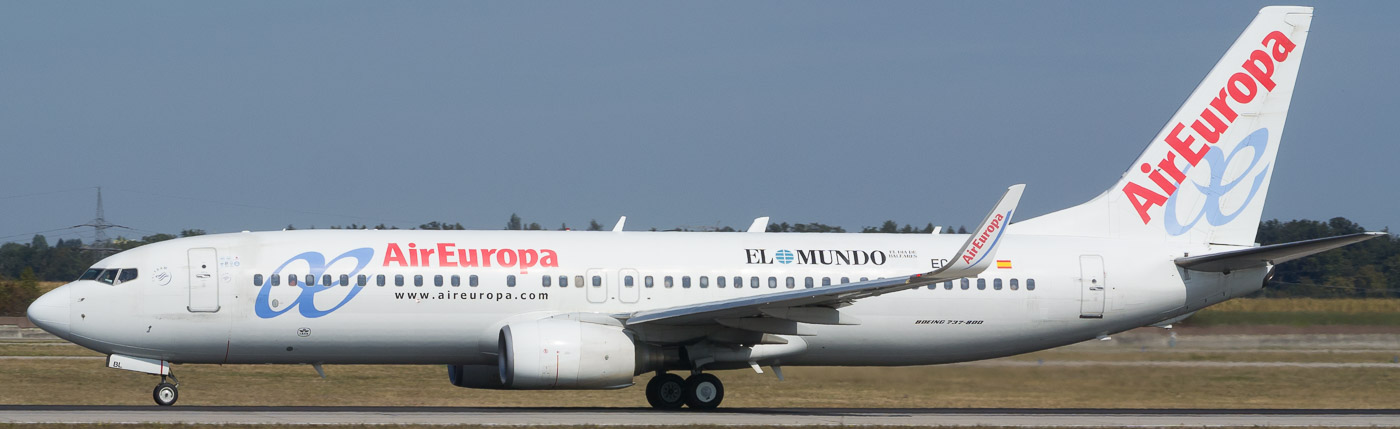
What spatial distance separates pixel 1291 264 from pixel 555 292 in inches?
1706

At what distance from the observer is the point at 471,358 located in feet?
82.2

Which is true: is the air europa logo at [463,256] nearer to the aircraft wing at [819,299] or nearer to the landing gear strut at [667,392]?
the aircraft wing at [819,299]

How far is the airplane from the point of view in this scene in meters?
24.0

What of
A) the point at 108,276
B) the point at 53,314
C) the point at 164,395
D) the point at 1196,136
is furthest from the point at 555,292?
the point at 1196,136

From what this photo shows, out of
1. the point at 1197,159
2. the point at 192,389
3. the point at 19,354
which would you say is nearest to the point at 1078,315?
the point at 1197,159

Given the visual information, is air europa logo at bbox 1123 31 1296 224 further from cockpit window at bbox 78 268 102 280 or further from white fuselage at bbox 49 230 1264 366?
cockpit window at bbox 78 268 102 280

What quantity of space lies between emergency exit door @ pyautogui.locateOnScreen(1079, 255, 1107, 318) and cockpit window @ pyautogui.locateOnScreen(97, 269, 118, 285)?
15947 millimetres

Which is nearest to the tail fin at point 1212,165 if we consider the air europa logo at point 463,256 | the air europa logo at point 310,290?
the air europa logo at point 463,256

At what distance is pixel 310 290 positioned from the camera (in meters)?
24.2

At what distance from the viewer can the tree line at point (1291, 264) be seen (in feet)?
135

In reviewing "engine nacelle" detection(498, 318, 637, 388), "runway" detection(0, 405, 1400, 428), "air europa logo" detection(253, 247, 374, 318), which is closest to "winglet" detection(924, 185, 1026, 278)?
"runway" detection(0, 405, 1400, 428)

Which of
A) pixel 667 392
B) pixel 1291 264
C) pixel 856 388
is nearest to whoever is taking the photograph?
pixel 667 392

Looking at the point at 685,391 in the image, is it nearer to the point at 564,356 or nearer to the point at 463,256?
the point at 564,356

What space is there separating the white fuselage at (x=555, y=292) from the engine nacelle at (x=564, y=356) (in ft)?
3.38
